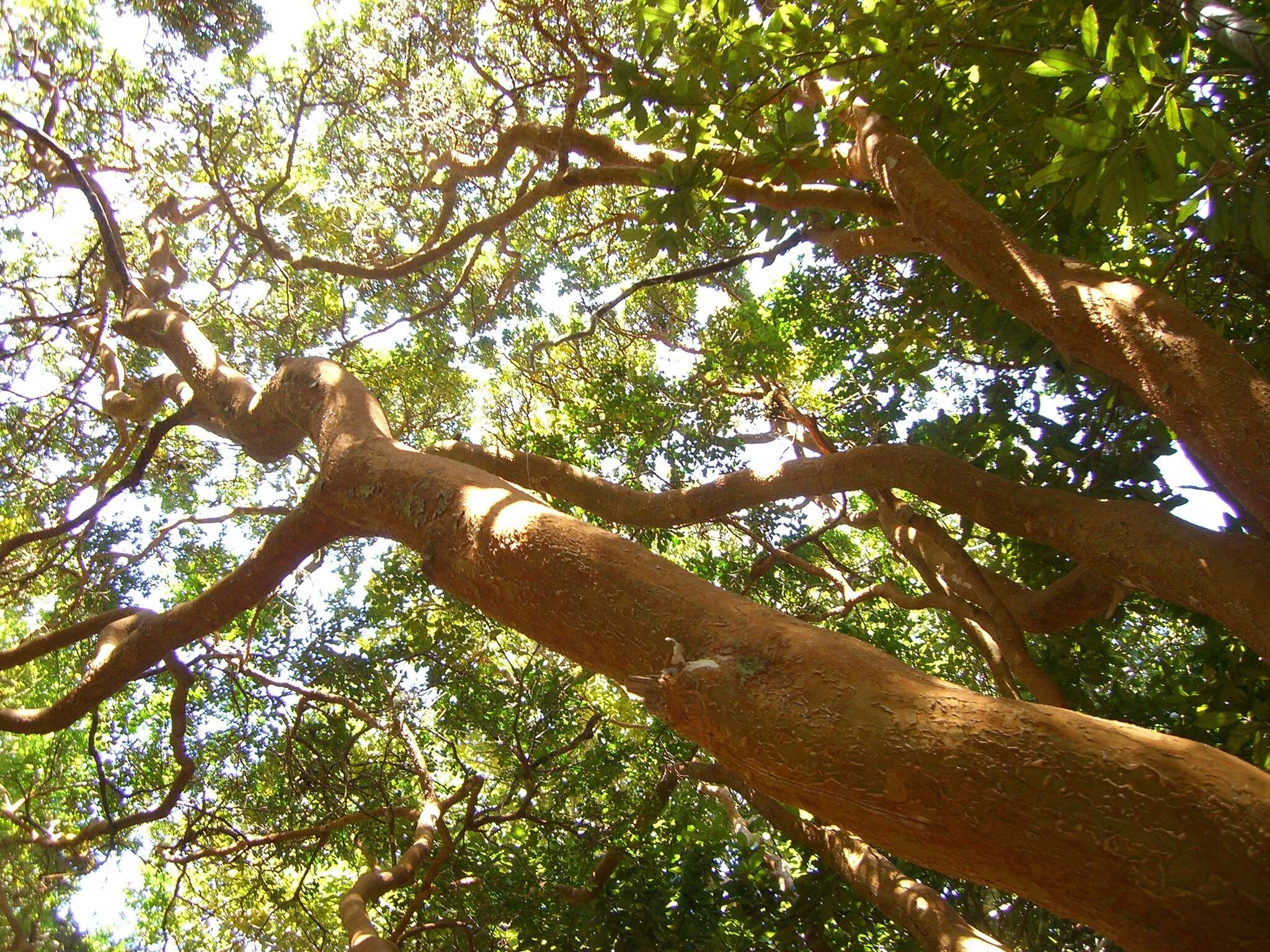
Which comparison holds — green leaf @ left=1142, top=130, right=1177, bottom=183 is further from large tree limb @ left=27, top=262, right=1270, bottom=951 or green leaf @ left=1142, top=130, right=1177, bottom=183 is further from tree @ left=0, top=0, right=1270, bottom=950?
large tree limb @ left=27, top=262, right=1270, bottom=951

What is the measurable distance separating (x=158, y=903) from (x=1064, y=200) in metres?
14.0

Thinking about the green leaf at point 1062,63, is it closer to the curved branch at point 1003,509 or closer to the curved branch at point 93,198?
the curved branch at point 1003,509

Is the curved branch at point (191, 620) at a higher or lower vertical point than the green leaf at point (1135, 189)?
higher

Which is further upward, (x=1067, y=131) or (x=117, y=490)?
(x=117, y=490)

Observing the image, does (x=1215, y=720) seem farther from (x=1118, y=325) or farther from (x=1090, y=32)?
(x=1090, y=32)

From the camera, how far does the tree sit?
5.64ft

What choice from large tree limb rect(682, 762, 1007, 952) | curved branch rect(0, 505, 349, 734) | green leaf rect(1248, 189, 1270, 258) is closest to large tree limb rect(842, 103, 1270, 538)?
green leaf rect(1248, 189, 1270, 258)

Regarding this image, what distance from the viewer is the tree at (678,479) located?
1718mm

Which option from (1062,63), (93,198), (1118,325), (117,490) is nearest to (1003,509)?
(1118,325)

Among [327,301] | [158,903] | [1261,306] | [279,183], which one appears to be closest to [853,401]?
[1261,306]

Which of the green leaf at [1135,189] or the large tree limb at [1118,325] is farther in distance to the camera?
the green leaf at [1135,189]

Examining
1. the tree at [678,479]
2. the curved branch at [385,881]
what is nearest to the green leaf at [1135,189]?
the tree at [678,479]

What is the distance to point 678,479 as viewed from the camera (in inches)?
282

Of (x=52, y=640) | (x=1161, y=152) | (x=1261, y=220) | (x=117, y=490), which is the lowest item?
(x=1161, y=152)
